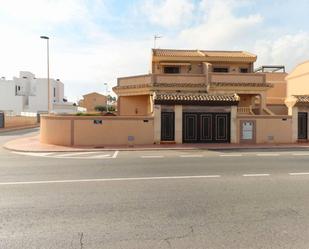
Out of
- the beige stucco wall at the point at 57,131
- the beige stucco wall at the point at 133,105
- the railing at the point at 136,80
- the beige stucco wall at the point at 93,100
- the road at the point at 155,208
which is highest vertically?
the beige stucco wall at the point at 93,100

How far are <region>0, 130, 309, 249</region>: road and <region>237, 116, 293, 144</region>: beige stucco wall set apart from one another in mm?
10288

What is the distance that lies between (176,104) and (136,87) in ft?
22.1

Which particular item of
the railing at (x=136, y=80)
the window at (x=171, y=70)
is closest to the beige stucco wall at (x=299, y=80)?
the window at (x=171, y=70)

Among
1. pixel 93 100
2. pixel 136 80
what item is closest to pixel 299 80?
pixel 136 80

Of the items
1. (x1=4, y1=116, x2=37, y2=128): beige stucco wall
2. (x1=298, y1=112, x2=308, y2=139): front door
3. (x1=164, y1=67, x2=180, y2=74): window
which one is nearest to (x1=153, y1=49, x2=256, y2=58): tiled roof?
(x1=164, y1=67, x2=180, y2=74): window

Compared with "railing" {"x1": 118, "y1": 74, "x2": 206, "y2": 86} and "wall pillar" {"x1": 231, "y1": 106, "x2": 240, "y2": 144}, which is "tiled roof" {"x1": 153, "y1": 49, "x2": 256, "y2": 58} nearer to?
"railing" {"x1": 118, "y1": 74, "x2": 206, "y2": 86}

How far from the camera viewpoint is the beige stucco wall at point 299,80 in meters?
33.0

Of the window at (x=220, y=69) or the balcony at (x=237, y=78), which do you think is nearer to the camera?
the balcony at (x=237, y=78)

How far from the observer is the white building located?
74.0 metres

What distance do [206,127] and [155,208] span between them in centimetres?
1515

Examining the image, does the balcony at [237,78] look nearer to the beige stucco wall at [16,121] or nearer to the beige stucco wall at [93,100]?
the beige stucco wall at [16,121]

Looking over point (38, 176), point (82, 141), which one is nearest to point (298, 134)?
point (82, 141)

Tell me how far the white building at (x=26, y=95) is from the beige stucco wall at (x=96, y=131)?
52630mm

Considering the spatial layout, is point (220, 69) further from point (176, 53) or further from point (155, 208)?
point (155, 208)
